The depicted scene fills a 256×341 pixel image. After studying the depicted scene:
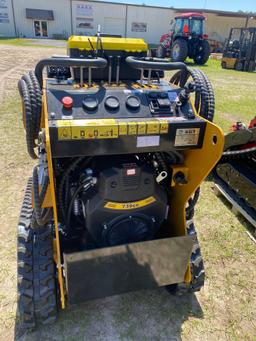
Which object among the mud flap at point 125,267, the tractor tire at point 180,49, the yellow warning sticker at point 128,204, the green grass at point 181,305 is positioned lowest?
the green grass at point 181,305

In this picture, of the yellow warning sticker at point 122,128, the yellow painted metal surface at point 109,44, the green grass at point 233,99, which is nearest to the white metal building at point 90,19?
the green grass at point 233,99

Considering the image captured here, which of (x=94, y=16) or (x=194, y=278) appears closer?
(x=194, y=278)

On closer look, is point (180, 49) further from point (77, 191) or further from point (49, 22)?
point (49, 22)

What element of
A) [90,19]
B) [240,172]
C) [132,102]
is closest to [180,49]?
[240,172]

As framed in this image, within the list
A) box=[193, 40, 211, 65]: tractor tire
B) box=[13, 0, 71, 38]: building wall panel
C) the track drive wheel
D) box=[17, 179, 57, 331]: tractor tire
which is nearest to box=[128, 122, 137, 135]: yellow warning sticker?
the track drive wheel

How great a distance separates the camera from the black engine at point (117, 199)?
178cm

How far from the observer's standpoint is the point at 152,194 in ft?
6.27

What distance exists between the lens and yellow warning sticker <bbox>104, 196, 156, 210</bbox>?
182cm

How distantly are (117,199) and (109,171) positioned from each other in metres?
0.19

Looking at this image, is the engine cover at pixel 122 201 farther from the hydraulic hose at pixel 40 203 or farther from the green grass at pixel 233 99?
the green grass at pixel 233 99

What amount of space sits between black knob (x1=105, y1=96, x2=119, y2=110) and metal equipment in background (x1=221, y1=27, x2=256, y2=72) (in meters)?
15.4

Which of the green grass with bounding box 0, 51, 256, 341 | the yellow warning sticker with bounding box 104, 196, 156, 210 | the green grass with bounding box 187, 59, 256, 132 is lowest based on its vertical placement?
the green grass with bounding box 0, 51, 256, 341

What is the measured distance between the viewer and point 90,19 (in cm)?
3428

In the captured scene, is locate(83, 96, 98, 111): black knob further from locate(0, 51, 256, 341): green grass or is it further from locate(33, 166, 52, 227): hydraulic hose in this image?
locate(0, 51, 256, 341): green grass
